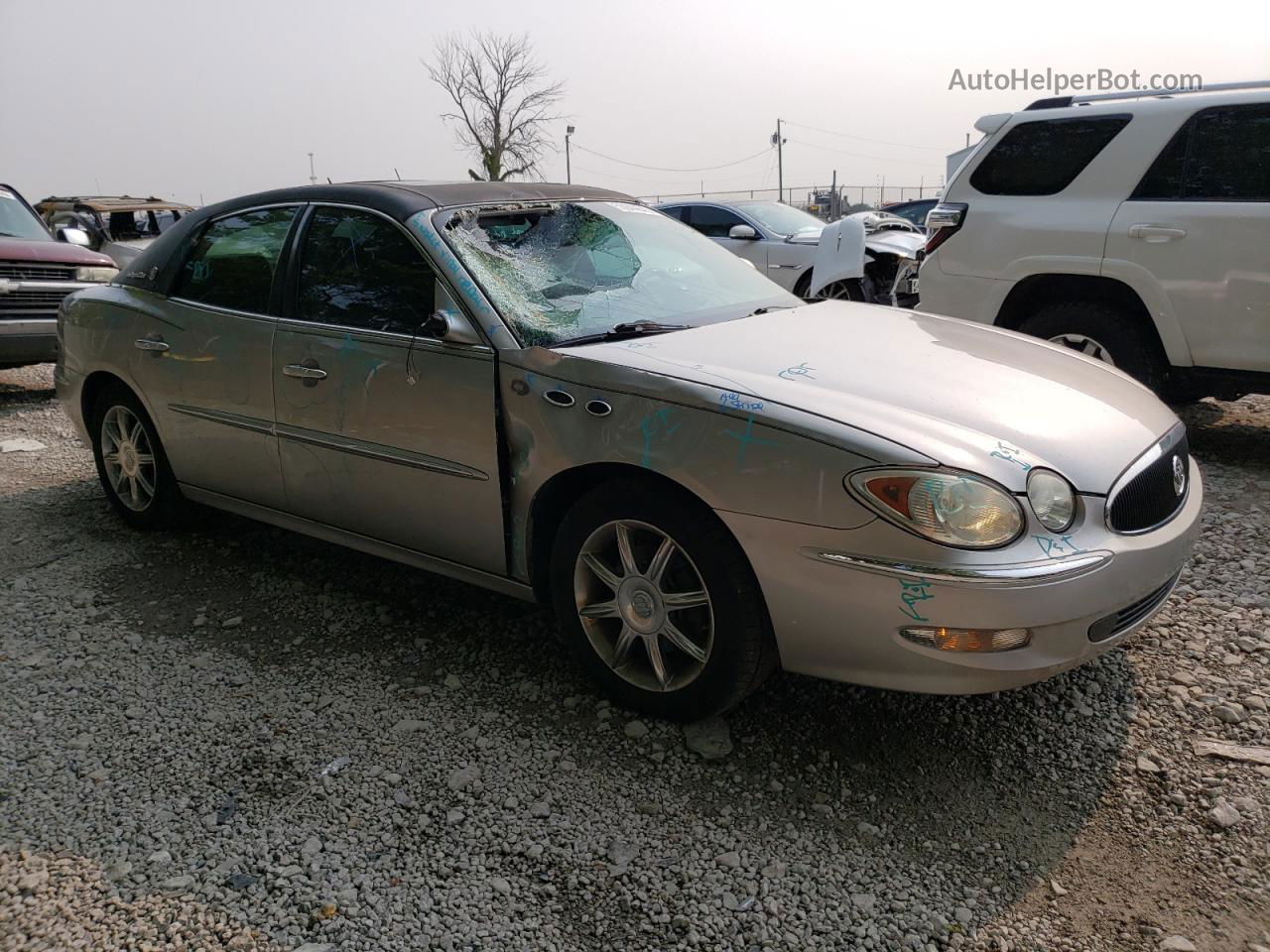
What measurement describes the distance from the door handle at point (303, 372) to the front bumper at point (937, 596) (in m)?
1.72

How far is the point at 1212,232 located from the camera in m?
5.20

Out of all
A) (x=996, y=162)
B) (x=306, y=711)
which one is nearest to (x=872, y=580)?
(x=306, y=711)

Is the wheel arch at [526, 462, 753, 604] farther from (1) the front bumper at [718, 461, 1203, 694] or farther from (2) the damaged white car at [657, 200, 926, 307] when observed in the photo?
(2) the damaged white car at [657, 200, 926, 307]

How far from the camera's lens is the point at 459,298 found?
326cm

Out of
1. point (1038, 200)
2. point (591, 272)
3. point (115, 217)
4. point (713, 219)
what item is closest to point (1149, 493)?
point (591, 272)

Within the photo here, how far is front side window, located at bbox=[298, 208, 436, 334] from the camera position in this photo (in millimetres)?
3424

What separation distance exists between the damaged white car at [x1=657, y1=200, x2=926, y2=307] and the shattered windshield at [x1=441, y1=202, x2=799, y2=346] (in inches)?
187

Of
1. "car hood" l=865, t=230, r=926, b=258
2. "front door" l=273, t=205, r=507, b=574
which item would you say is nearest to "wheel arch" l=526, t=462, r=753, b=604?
"front door" l=273, t=205, r=507, b=574

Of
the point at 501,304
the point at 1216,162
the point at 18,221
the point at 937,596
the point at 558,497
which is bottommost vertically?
the point at 937,596

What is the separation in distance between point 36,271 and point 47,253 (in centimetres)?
20

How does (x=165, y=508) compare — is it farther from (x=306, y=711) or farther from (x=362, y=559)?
(x=306, y=711)

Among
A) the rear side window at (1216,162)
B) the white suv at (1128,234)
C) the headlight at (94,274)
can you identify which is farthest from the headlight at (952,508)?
the headlight at (94,274)

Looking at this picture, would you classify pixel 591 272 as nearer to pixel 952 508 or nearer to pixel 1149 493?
pixel 952 508

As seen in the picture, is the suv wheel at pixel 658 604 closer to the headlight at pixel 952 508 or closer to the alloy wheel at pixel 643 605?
the alloy wheel at pixel 643 605
